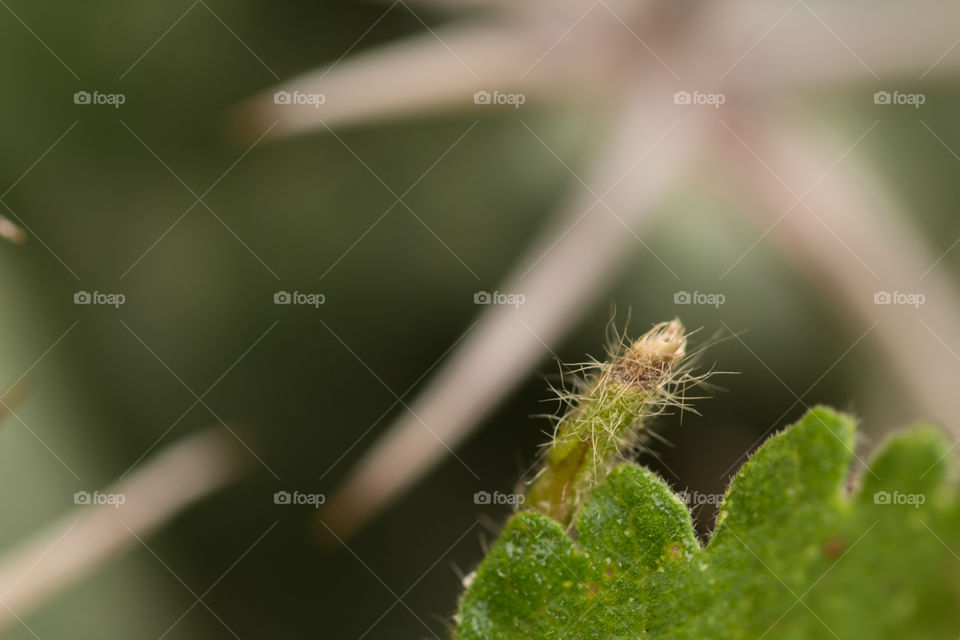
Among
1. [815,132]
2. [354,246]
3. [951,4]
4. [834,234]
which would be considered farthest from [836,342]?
[354,246]

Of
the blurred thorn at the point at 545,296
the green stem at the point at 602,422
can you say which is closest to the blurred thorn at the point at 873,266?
the blurred thorn at the point at 545,296

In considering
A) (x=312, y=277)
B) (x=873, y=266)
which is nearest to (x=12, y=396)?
(x=312, y=277)

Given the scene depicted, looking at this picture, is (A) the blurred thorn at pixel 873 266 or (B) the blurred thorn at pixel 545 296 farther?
(A) the blurred thorn at pixel 873 266

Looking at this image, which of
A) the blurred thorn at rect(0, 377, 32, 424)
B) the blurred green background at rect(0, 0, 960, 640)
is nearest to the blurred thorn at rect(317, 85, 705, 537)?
the blurred green background at rect(0, 0, 960, 640)

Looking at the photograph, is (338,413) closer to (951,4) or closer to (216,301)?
(216,301)

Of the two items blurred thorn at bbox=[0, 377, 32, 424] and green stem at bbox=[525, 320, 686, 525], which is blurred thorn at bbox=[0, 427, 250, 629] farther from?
green stem at bbox=[525, 320, 686, 525]

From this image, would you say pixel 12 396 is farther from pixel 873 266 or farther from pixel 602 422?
pixel 873 266

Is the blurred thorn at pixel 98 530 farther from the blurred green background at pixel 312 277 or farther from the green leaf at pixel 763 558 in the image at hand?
the green leaf at pixel 763 558
